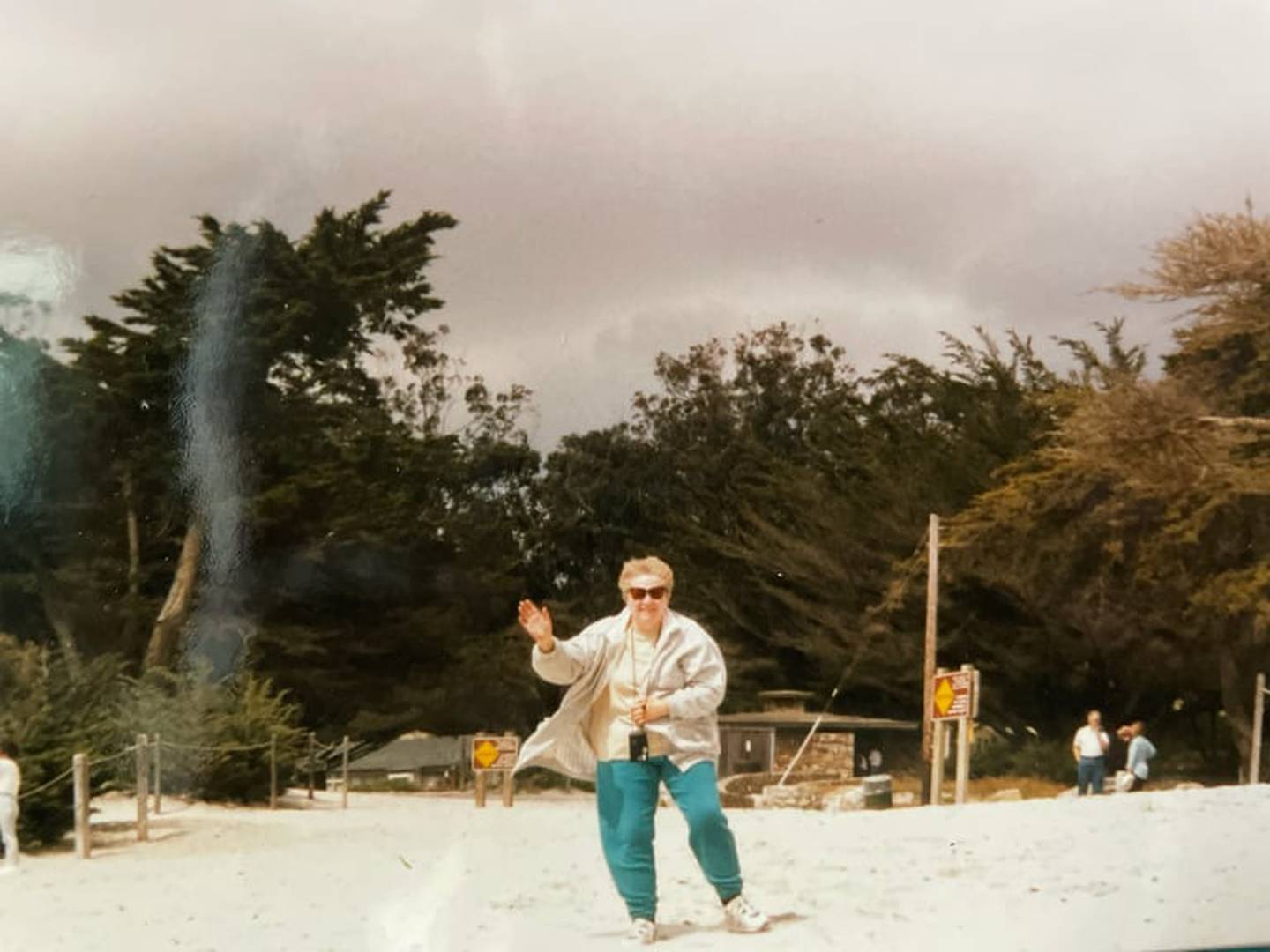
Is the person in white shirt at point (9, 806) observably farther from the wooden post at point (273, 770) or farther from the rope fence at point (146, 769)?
the wooden post at point (273, 770)

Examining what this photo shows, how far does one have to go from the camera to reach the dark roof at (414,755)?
3502 mm

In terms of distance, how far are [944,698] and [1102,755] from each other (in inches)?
16.9

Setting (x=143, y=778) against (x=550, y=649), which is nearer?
(x=143, y=778)

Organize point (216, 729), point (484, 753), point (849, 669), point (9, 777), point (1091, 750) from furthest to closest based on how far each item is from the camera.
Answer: point (1091, 750) < point (849, 669) < point (484, 753) < point (216, 729) < point (9, 777)

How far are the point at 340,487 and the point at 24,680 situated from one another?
60cm

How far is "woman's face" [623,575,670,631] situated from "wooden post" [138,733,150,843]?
0.87 metres

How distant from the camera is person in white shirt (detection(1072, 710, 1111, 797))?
4.11m

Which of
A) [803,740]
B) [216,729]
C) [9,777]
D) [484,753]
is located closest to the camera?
[9,777]

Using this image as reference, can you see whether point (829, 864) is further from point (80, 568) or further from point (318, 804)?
point (80, 568)

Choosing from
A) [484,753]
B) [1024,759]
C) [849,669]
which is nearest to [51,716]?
[484,753]

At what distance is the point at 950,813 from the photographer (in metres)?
4.05

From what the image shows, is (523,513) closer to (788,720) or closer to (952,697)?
(788,720)

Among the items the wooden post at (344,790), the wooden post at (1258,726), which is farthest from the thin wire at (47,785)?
the wooden post at (1258,726)

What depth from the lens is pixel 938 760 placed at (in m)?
3.94
